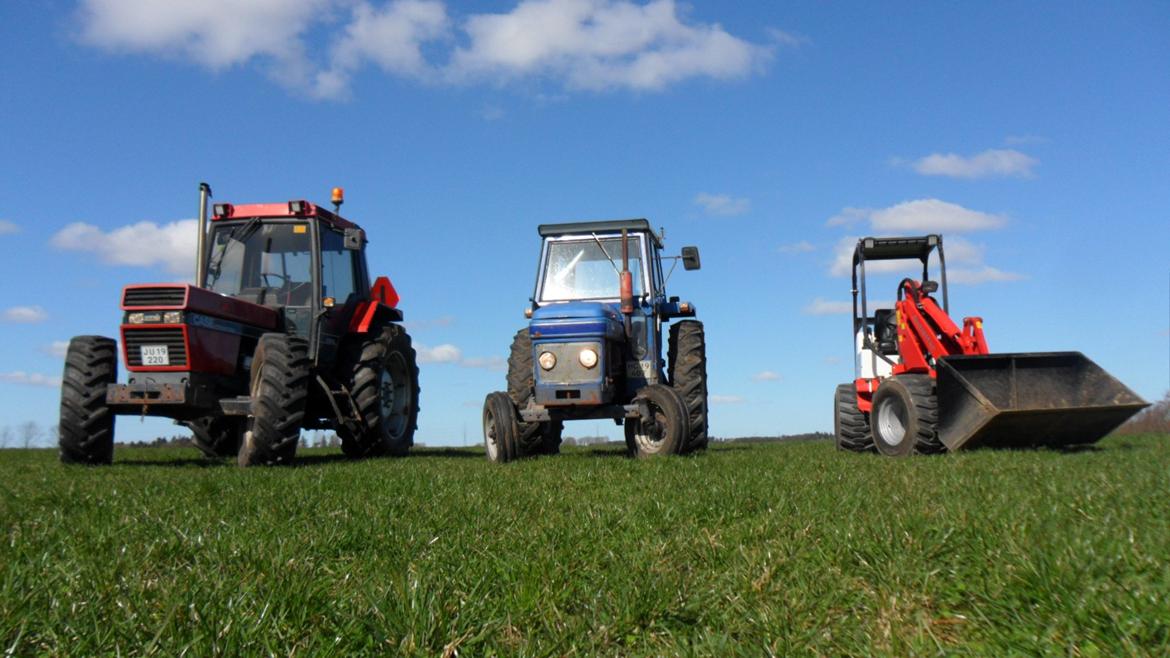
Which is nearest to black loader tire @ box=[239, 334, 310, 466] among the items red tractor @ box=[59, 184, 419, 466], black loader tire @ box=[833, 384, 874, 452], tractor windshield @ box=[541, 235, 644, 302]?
red tractor @ box=[59, 184, 419, 466]

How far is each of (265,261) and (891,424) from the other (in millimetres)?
7298

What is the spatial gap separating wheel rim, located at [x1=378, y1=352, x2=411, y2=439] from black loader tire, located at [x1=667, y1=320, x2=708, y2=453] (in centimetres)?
356

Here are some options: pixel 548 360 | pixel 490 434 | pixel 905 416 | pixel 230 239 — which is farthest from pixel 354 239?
pixel 905 416

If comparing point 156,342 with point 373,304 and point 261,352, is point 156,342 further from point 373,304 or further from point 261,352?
point 373,304

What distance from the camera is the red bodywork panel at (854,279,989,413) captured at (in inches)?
395

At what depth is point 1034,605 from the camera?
2555 mm

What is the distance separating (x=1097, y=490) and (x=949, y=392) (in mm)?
4733

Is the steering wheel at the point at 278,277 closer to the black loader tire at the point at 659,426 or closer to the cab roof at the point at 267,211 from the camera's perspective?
the cab roof at the point at 267,211

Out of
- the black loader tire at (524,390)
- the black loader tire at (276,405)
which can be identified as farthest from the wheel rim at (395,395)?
the black loader tire at (276,405)

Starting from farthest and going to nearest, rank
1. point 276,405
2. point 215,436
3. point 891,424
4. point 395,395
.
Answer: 1. point 395,395
2. point 215,436
3. point 891,424
4. point 276,405

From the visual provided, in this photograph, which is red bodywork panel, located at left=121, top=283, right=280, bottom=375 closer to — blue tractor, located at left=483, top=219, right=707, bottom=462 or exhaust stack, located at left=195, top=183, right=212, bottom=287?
exhaust stack, located at left=195, top=183, right=212, bottom=287

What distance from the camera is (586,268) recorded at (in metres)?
10.3

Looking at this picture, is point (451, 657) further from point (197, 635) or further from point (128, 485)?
point (128, 485)

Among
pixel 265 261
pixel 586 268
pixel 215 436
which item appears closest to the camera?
pixel 586 268
